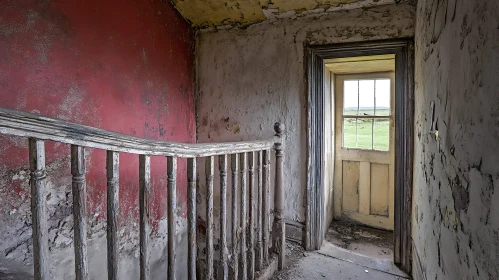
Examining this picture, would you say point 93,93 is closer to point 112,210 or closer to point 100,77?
point 100,77

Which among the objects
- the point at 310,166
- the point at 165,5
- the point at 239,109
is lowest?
the point at 310,166

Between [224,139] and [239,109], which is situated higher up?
[239,109]

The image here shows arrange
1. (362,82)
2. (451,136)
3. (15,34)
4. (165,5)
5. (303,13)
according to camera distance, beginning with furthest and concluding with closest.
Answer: (362,82)
(165,5)
(303,13)
(15,34)
(451,136)

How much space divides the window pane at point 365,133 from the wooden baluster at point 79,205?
3053 mm

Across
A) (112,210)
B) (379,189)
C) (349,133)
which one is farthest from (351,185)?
(112,210)

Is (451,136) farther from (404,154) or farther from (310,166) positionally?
(310,166)

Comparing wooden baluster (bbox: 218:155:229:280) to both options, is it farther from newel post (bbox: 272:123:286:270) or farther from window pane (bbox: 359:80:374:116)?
window pane (bbox: 359:80:374:116)

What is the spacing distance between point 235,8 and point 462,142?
2220 mm

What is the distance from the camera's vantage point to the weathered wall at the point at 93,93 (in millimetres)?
1674

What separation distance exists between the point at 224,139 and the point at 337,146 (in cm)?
144

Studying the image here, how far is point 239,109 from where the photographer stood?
9.27 ft

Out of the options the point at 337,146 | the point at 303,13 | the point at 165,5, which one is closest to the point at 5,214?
the point at 165,5

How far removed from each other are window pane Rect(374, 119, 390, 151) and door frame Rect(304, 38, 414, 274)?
1043 mm

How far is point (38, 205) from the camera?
0.77 meters
